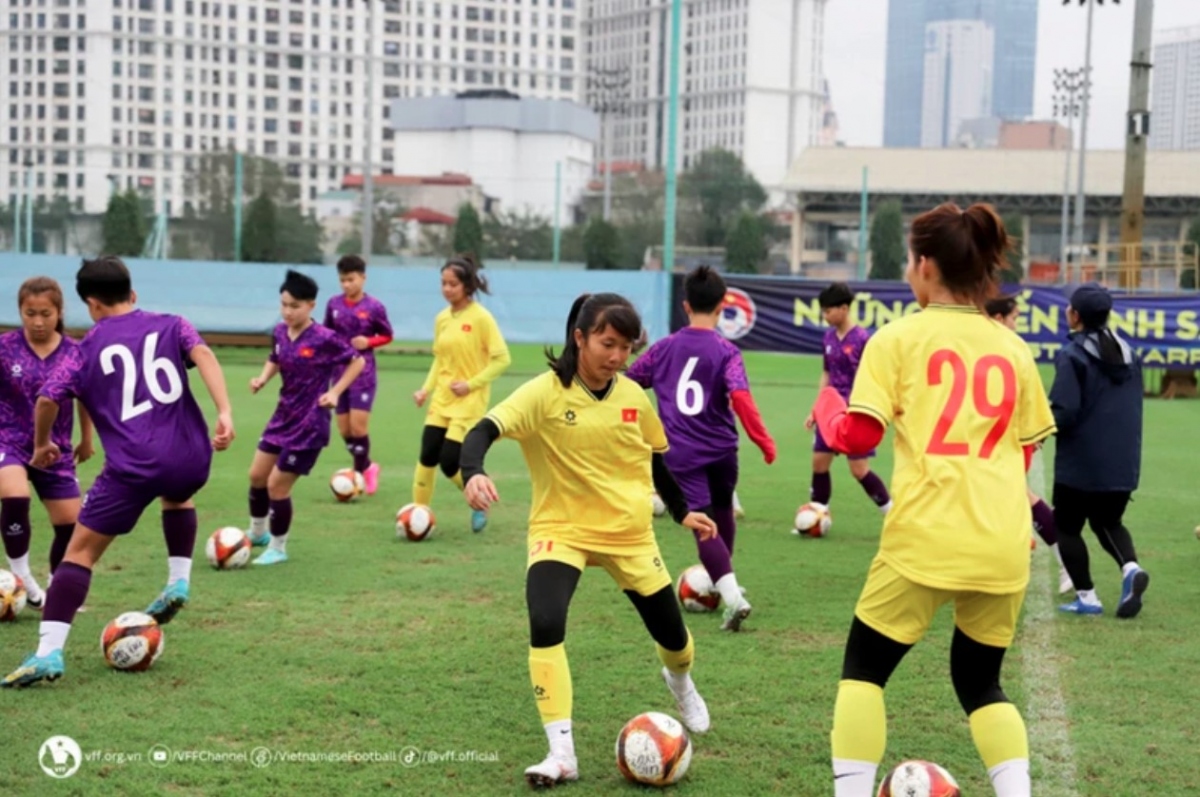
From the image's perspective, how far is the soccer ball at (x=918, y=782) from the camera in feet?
15.5

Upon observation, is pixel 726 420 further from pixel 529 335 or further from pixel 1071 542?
pixel 529 335

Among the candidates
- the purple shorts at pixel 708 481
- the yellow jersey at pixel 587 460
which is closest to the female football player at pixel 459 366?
the purple shorts at pixel 708 481

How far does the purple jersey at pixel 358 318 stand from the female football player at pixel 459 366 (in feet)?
4.88

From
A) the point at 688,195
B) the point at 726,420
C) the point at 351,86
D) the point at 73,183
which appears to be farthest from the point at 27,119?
the point at 351,86

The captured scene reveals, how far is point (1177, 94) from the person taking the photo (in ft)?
274

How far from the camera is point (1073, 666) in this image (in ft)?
23.0

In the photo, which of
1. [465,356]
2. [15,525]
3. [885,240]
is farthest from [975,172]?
[15,525]

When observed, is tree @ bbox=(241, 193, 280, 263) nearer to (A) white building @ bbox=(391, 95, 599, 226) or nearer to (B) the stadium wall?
(B) the stadium wall

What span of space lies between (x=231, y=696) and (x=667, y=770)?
2.23 meters

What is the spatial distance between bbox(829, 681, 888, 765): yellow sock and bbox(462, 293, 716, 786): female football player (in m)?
1.24

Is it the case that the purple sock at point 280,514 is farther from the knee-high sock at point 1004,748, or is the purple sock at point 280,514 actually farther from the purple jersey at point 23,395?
the knee-high sock at point 1004,748

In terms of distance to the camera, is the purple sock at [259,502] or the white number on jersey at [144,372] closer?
the white number on jersey at [144,372]

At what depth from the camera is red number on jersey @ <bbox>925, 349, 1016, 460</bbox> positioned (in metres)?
4.25

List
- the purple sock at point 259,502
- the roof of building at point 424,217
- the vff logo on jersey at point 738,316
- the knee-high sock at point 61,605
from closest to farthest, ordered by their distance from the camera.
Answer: the knee-high sock at point 61,605 < the purple sock at point 259,502 < the vff logo on jersey at point 738,316 < the roof of building at point 424,217
